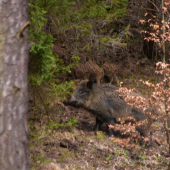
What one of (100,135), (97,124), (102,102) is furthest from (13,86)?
(97,124)

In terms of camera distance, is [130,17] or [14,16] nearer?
[14,16]

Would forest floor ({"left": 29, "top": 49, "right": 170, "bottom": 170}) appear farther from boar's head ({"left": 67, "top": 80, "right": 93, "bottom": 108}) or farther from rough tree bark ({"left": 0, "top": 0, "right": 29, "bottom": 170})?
rough tree bark ({"left": 0, "top": 0, "right": 29, "bottom": 170})

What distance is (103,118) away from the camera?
298 inches

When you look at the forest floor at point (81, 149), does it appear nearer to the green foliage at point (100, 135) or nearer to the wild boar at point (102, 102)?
the green foliage at point (100, 135)

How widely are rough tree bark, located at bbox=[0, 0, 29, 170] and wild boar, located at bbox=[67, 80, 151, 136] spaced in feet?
15.5

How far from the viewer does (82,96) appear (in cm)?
775

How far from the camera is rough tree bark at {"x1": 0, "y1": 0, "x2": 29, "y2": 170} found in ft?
9.16

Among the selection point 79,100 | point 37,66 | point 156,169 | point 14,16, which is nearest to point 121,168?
point 156,169

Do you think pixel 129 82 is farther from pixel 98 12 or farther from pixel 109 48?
pixel 98 12

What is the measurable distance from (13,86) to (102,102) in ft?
16.4

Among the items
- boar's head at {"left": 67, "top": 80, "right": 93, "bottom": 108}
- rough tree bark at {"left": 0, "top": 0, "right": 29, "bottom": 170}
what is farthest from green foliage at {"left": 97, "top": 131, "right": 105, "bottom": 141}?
rough tree bark at {"left": 0, "top": 0, "right": 29, "bottom": 170}

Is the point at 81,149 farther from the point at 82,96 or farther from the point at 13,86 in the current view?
the point at 13,86

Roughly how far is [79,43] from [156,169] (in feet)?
24.0

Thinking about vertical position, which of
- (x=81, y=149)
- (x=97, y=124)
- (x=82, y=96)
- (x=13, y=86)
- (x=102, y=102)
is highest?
(x=13, y=86)
